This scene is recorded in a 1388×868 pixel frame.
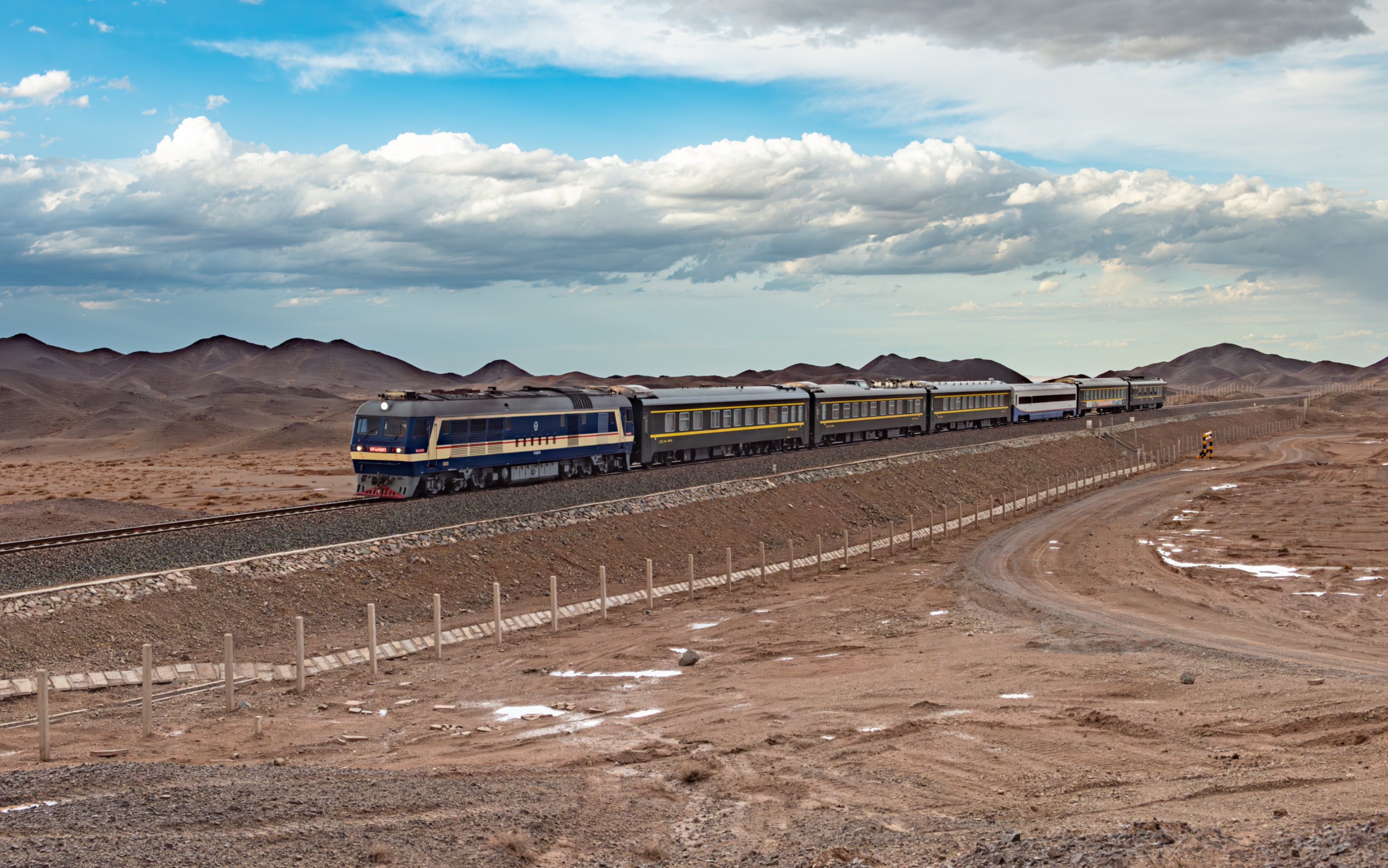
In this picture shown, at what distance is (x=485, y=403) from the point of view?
40.2m

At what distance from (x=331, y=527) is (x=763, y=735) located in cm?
1838

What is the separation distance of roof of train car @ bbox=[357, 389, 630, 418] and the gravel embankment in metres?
3.03

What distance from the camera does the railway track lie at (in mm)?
27484

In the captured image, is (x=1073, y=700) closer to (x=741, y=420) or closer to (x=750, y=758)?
(x=750, y=758)

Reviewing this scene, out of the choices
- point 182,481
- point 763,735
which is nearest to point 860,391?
point 182,481

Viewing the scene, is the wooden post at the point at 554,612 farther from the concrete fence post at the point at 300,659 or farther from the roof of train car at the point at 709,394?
the roof of train car at the point at 709,394

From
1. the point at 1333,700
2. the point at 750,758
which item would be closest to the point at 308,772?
the point at 750,758

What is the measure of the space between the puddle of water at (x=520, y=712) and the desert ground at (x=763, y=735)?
0.07 meters

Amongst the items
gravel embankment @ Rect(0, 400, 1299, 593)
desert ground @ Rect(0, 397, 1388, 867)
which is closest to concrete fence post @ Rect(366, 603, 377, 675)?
desert ground @ Rect(0, 397, 1388, 867)

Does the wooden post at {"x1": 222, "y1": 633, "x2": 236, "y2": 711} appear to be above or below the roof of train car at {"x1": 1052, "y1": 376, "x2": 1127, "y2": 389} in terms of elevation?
below

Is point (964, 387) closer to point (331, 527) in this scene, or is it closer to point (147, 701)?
point (331, 527)

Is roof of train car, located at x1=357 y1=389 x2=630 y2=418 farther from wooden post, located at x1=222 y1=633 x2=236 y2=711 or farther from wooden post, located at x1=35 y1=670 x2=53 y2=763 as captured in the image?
wooden post, located at x1=35 y1=670 x2=53 y2=763

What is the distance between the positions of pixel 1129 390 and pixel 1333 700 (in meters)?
106

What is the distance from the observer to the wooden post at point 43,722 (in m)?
14.5
